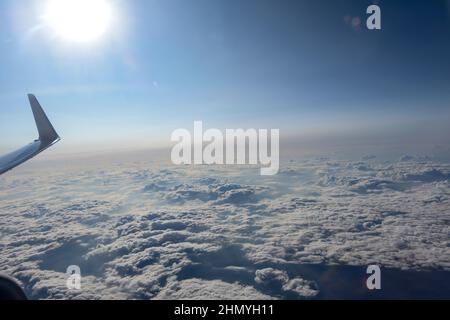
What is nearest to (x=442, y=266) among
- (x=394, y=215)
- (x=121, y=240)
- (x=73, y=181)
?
(x=394, y=215)

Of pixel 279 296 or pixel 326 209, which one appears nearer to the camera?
pixel 279 296

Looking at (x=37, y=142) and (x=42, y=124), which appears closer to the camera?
(x=42, y=124)

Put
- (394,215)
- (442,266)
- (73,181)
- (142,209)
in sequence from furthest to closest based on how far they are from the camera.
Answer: (73,181), (142,209), (394,215), (442,266)

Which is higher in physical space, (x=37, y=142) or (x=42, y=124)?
(x=42, y=124)

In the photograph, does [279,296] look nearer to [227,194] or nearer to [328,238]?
[328,238]

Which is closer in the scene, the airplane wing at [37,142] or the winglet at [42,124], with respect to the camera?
the airplane wing at [37,142]

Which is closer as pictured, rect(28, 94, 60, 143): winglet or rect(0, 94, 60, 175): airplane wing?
rect(0, 94, 60, 175): airplane wing
